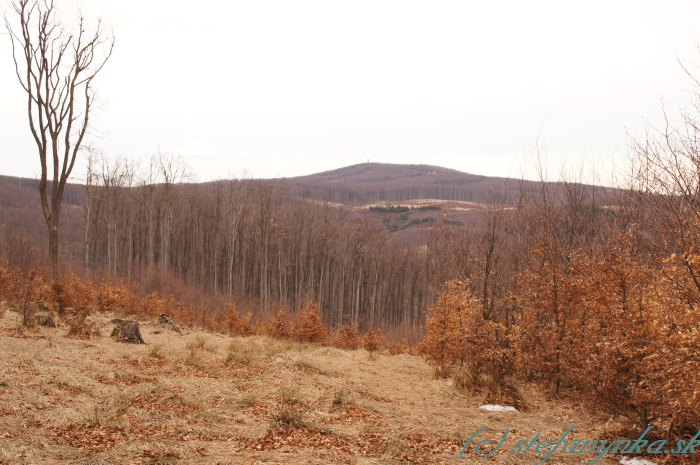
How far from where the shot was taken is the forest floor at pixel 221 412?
724 centimetres

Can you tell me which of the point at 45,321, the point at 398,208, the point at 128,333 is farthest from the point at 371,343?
the point at 398,208

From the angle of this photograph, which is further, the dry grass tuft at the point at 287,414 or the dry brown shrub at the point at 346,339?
the dry brown shrub at the point at 346,339

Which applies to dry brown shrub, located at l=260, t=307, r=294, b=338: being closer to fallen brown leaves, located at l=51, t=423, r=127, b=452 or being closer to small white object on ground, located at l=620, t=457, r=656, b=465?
fallen brown leaves, located at l=51, t=423, r=127, b=452

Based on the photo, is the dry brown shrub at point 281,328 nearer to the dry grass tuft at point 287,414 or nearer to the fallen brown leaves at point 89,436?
the dry grass tuft at point 287,414

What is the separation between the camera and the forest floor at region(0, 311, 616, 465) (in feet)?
23.8

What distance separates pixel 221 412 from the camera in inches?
369

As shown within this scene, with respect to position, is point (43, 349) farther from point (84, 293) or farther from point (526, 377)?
point (526, 377)

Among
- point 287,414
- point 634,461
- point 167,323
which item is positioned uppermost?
point 287,414

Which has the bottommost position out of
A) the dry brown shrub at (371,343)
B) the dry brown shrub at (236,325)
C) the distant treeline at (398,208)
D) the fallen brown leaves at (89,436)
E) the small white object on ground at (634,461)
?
the dry brown shrub at (371,343)

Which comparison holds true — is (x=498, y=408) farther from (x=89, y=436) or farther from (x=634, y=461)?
(x=89, y=436)

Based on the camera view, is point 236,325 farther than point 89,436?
Yes

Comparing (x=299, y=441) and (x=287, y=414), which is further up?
(x=287, y=414)

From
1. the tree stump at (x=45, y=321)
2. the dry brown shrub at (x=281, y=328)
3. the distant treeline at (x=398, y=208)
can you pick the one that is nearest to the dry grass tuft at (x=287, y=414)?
the tree stump at (x=45, y=321)

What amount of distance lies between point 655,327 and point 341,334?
19385 mm
